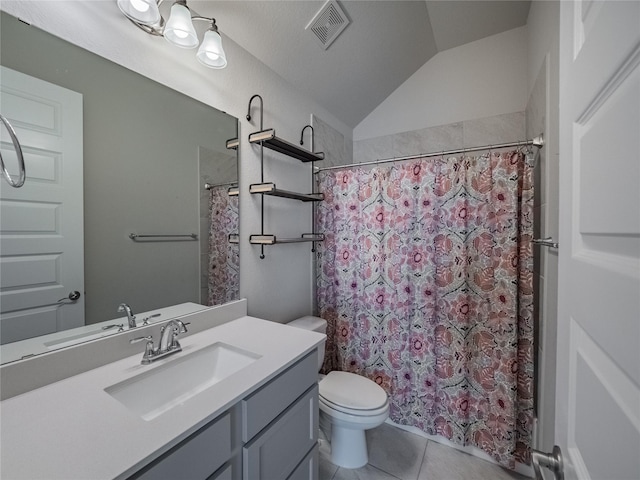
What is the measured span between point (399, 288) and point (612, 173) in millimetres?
1540

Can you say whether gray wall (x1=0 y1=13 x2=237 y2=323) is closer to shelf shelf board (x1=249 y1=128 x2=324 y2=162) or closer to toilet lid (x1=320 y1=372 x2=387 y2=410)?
shelf shelf board (x1=249 y1=128 x2=324 y2=162)

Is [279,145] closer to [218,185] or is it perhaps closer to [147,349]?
[218,185]

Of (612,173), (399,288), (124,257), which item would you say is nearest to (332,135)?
(399,288)

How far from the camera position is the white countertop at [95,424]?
0.56 metres

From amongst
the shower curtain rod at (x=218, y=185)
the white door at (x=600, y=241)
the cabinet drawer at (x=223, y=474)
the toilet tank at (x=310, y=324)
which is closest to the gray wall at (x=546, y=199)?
the white door at (x=600, y=241)

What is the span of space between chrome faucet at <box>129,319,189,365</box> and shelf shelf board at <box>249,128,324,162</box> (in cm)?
108

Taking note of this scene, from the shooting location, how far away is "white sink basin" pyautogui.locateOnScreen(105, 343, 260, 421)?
92 centimetres

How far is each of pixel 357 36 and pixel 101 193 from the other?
1.80 meters

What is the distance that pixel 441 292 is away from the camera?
170 centimetres

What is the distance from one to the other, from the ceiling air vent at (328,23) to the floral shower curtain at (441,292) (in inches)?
35.4

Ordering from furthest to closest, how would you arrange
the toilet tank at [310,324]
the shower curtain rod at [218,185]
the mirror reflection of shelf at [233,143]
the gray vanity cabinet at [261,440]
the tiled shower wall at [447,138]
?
the tiled shower wall at [447,138], the toilet tank at [310,324], the mirror reflection of shelf at [233,143], the shower curtain rod at [218,185], the gray vanity cabinet at [261,440]

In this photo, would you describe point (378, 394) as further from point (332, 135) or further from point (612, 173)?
point (332, 135)

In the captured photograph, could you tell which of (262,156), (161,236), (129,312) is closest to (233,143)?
(262,156)

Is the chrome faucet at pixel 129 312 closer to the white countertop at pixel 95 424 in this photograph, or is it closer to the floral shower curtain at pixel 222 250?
the white countertop at pixel 95 424
